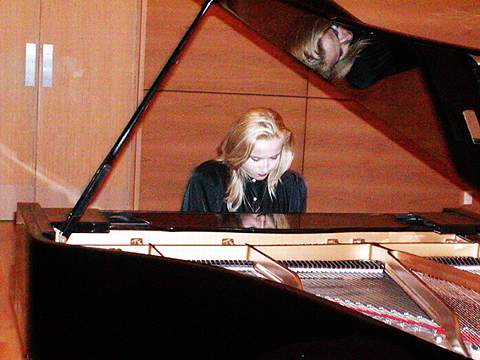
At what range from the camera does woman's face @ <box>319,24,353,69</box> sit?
2.06 meters

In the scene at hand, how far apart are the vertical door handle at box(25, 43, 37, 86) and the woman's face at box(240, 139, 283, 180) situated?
215cm

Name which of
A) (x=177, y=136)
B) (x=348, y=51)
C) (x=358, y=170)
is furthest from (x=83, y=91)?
(x=348, y=51)

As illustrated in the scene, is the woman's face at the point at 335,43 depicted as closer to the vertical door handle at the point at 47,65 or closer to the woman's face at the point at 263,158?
the woman's face at the point at 263,158

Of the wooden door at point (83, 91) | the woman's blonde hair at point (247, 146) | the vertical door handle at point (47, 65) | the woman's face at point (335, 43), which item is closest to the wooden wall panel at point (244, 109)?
the wooden door at point (83, 91)

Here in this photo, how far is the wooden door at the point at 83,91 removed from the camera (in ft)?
15.6

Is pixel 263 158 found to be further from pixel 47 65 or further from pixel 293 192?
pixel 47 65

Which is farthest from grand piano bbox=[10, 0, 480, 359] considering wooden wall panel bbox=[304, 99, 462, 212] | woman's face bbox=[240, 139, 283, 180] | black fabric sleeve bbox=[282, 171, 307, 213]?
wooden wall panel bbox=[304, 99, 462, 212]

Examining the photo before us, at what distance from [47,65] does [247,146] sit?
7.14 ft

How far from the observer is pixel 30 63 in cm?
472

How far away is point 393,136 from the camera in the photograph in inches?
209

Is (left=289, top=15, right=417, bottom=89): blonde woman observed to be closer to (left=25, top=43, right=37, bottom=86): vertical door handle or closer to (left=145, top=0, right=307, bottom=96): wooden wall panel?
(left=145, top=0, right=307, bottom=96): wooden wall panel

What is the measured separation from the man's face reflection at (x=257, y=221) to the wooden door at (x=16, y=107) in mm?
2552

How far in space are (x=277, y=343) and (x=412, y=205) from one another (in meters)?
3.93

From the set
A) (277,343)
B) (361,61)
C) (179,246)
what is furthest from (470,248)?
(277,343)
